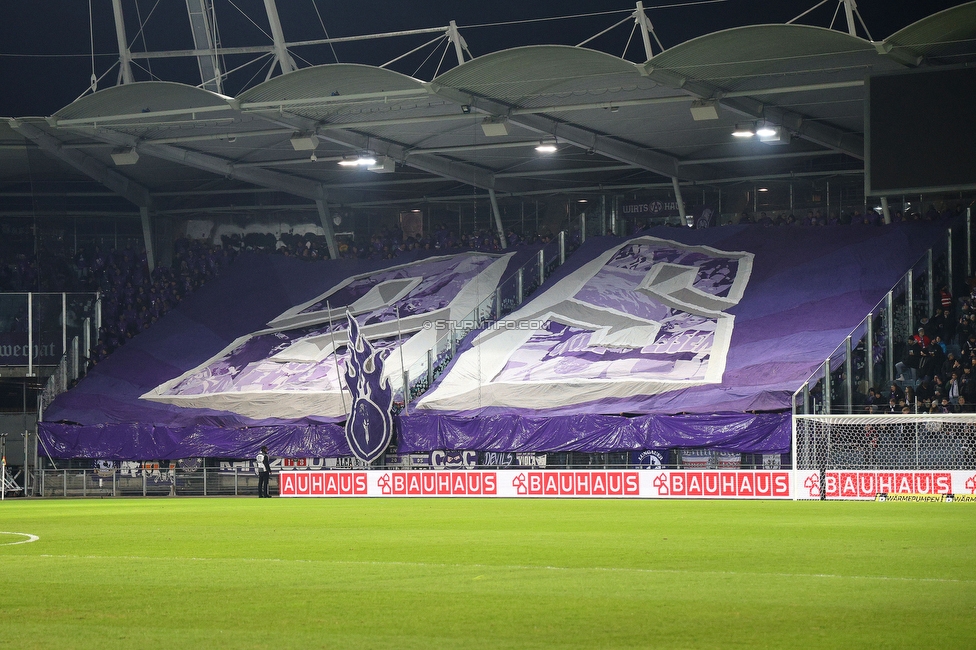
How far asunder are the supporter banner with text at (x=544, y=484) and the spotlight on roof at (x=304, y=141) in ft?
38.2

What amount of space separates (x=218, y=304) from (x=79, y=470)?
1121 cm

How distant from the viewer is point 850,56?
3541 cm

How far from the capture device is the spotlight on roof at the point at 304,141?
44.5 m

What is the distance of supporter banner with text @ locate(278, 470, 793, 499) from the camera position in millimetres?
33625

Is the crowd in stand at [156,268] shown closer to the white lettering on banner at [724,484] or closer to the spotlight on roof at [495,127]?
the spotlight on roof at [495,127]

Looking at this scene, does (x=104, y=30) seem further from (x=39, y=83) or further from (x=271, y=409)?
(x=271, y=409)

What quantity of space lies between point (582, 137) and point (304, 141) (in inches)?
379

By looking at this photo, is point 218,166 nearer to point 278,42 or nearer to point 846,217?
point 278,42

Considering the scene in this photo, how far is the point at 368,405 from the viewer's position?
133 ft

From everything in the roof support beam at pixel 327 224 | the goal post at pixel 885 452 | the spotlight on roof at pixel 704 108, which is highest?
the spotlight on roof at pixel 704 108

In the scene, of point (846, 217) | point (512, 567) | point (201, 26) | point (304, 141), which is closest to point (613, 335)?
point (846, 217)

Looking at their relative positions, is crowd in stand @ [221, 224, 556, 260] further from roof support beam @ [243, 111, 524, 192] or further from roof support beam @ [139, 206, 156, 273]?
roof support beam @ [139, 206, 156, 273]

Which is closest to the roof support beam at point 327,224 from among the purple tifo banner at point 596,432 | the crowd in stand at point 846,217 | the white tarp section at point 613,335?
the white tarp section at point 613,335

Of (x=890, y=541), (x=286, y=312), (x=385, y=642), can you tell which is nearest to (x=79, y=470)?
(x=286, y=312)
